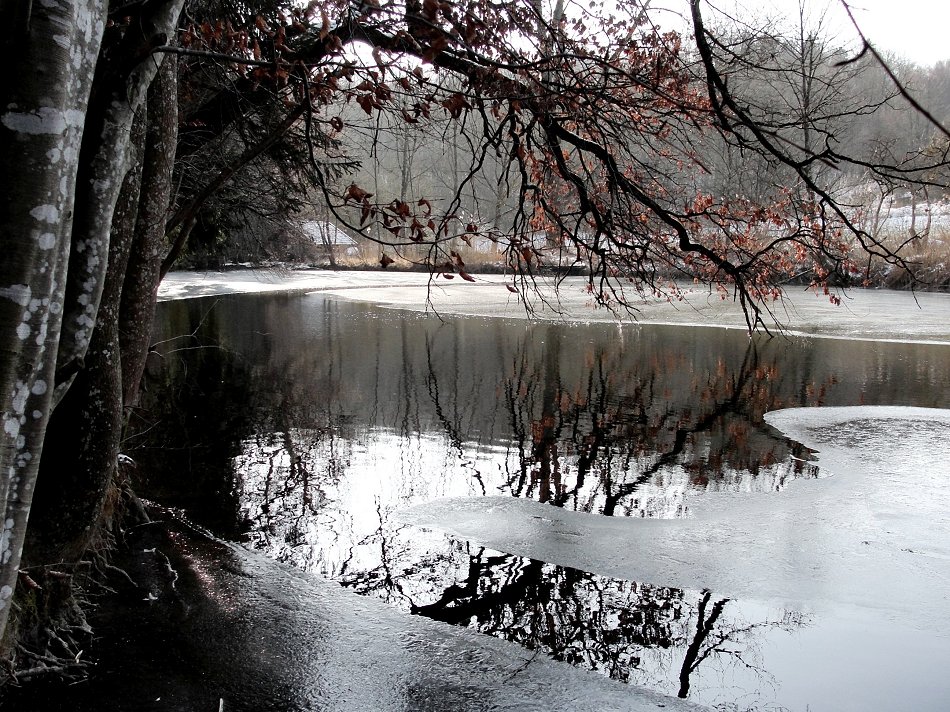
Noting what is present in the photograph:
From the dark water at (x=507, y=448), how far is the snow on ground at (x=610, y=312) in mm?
1291

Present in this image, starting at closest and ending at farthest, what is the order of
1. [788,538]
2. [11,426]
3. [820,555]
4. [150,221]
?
[11,426]
[150,221]
[820,555]
[788,538]

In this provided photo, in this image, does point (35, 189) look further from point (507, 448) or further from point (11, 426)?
point (507, 448)

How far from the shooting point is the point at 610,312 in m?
20.6

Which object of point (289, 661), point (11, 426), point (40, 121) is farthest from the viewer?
point (289, 661)

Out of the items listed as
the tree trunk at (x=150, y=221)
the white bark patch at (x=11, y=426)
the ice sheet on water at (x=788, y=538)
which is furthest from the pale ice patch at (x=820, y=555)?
the white bark patch at (x=11, y=426)

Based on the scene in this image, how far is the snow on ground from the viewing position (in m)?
17.1

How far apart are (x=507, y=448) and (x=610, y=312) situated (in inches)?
503

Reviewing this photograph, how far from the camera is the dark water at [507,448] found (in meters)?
4.67

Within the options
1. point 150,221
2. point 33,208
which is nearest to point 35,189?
point 33,208

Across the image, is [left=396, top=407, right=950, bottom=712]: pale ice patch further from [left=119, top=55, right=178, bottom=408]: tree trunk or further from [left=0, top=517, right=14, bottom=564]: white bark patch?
[left=0, top=517, right=14, bottom=564]: white bark patch

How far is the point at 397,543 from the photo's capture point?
5734 millimetres

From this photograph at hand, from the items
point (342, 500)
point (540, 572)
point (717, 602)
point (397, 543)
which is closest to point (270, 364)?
point (342, 500)

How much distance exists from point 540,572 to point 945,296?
22.5m

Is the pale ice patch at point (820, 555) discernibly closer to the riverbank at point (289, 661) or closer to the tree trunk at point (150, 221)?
the riverbank at point (289, 661)
